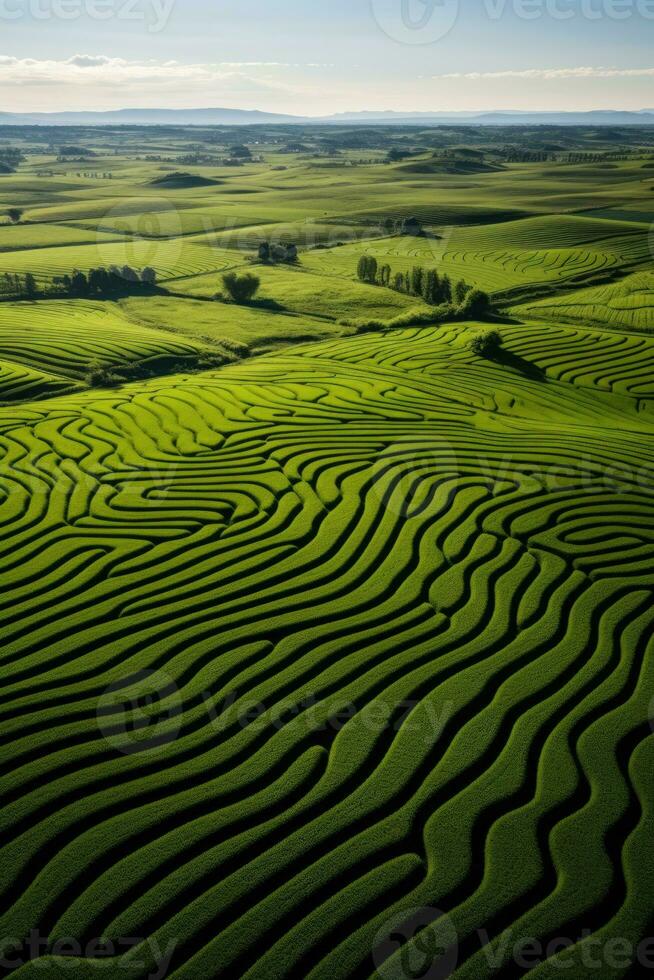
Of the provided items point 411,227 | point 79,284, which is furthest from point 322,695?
point 411,227

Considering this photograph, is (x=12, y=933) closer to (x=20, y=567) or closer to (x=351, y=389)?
(x=20, y=567)

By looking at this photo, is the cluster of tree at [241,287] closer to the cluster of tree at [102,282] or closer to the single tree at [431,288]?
the cluster of tree at [102,282]

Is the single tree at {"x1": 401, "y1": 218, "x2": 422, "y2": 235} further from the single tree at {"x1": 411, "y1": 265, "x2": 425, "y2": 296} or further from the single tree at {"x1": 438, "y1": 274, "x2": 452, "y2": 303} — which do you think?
the single tree at {"x1": 438, "y1": 274, "x2": 452, "y2": 303}

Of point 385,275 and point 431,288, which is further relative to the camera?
point 385,275

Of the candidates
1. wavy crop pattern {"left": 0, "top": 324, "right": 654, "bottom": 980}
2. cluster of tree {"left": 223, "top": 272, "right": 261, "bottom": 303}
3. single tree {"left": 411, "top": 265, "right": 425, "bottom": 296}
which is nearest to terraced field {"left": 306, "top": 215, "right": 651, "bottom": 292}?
single tree {"left": 411, "top": 265, "right": 425, "bottom": 296}

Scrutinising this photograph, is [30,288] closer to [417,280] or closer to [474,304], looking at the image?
[417,280]
